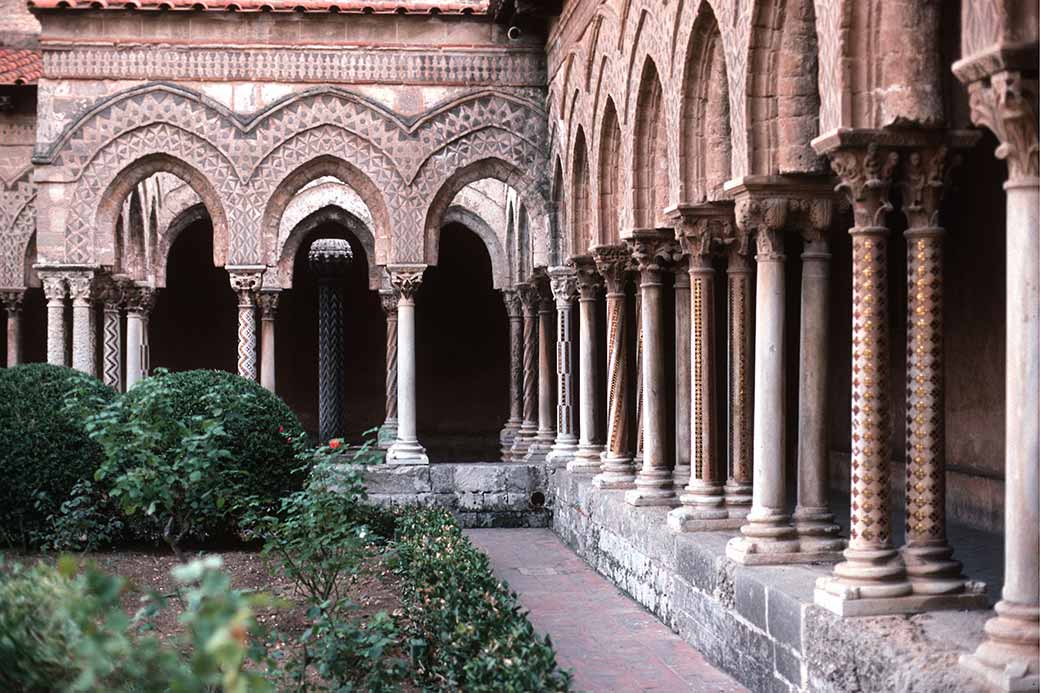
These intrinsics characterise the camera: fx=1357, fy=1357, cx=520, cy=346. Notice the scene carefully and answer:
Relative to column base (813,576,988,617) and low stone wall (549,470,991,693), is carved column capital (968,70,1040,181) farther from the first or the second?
column base (813,576,988,617)

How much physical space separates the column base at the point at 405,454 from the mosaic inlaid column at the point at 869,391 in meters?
9.11

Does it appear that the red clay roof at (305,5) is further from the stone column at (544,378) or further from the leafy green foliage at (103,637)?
the leafy green foliage at (103,637)

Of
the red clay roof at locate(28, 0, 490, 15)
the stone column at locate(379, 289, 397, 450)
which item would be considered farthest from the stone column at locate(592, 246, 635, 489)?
the stone column at locate(379, 289, 397, 450)

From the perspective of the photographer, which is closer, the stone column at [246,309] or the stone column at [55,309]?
the stone column at [55,309]

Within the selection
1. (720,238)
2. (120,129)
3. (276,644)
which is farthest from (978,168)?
(120,129)

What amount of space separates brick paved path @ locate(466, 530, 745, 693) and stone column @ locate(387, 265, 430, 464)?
2.46m

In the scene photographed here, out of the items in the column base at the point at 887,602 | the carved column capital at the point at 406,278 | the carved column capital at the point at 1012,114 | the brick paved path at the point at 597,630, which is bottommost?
the brick paved path at the point at 597,630

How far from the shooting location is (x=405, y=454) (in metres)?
15.2

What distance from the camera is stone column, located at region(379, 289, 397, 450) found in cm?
1739

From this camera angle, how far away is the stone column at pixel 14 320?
18516mm

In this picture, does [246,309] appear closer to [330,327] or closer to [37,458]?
[37,458]

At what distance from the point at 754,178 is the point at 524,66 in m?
8.45

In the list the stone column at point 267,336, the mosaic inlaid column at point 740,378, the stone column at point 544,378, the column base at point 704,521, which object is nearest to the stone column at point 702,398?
the column base at point 704,521

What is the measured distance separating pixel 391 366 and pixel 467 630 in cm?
1144
